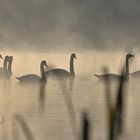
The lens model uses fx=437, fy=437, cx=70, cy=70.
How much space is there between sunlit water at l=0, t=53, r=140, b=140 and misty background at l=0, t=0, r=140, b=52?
0.07 meters

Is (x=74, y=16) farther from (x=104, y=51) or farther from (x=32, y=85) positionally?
(x=32, y=85)

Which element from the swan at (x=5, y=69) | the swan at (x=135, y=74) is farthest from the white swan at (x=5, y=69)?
the swan at (x=135, y=74)

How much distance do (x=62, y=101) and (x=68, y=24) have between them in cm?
40

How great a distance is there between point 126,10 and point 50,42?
410 mm

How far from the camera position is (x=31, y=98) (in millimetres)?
2027

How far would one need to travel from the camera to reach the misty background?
2082 millimetres

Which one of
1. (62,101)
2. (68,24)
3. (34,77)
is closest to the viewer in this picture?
(62,101)

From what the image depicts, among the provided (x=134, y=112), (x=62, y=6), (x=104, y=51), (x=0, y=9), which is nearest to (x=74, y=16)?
(x=62, y=6)

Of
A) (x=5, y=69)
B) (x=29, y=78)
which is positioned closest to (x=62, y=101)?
(x=29, y=78)

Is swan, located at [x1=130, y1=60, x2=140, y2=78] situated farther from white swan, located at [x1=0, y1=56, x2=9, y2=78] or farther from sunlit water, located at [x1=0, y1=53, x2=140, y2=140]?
white swan, located at [x1=0, y1=56, x2=9, y2=78]

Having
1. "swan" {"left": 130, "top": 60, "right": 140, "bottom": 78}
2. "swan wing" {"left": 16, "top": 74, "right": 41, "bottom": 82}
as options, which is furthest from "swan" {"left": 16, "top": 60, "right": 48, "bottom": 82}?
"swan" {"left": 130, "top": 60, "right": 140, "bottom": 78}

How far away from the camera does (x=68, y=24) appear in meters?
2.14

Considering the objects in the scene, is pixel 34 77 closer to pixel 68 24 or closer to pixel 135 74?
pixel 68 24

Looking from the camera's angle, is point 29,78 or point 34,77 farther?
point 34,77
